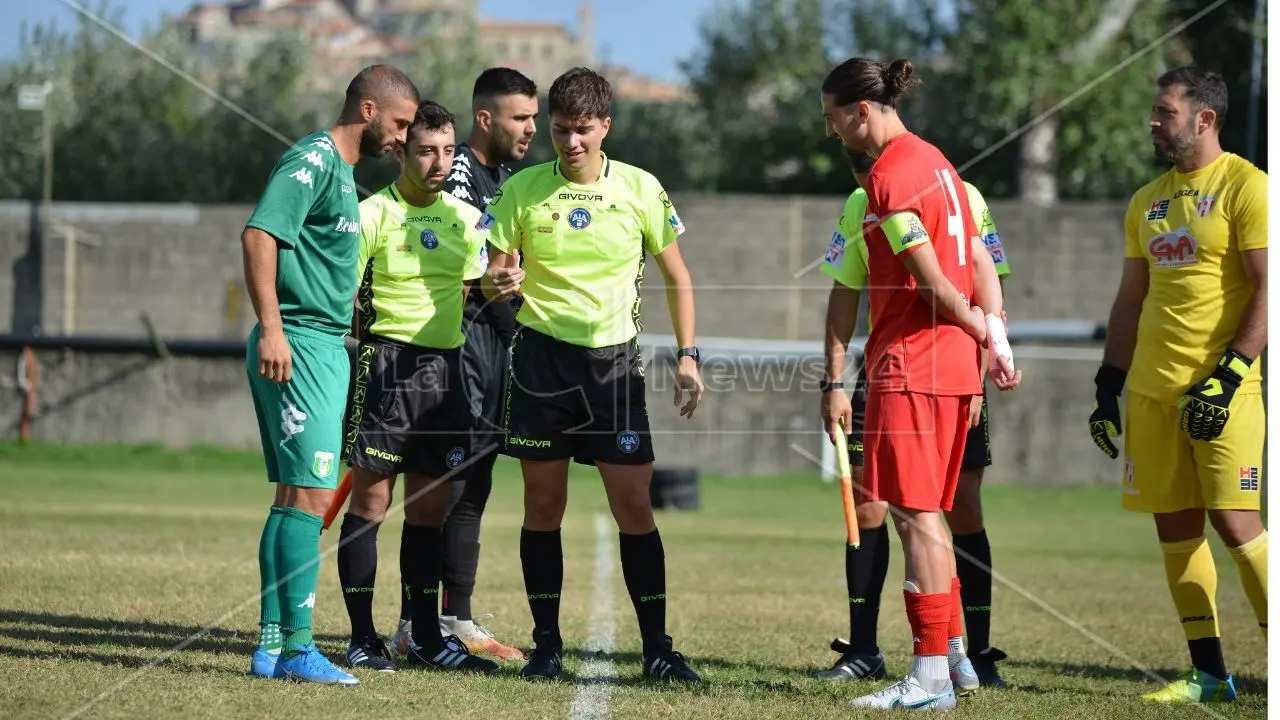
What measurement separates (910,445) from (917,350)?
0.38 meters

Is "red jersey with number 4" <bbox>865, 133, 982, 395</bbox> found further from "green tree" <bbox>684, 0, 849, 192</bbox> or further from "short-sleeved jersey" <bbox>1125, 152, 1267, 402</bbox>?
"green tree" <bbox>684, 0, 849, 192</bbox>

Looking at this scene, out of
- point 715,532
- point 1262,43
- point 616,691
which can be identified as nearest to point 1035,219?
point 1262,43

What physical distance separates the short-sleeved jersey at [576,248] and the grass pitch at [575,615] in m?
1.52

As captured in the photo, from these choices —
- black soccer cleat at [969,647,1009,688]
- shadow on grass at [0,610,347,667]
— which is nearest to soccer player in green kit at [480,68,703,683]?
black soccer cleat at [969,647,1009,688]

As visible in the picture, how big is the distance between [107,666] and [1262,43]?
25225mm

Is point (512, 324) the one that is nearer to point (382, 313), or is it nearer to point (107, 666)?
point (382, 313)

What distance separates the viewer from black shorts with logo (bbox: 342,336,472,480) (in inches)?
261

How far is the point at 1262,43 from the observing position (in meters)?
26.2

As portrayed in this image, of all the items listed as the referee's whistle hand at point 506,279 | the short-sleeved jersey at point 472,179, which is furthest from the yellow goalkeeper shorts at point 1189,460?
the short-sleeved jersey at point 472,179

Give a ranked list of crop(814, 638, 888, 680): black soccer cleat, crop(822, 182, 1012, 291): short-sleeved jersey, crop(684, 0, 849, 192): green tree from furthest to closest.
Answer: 1. crop(684, 0, 849, 192): green tree
2. crop(822, 182, 1012, 291): short-sleeved jersey
3. crop(814, 638, 888, 680): black soccer cleat

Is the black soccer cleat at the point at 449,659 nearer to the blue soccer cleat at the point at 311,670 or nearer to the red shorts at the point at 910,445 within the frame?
the blue soccer cleat at the point at 311,670

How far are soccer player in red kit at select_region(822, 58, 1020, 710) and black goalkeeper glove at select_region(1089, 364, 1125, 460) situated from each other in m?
1.08

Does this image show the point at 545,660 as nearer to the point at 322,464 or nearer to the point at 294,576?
the point at 294,576

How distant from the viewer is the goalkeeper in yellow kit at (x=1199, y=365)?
625cm
